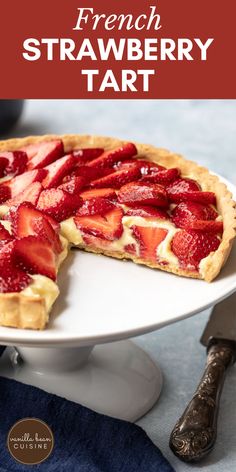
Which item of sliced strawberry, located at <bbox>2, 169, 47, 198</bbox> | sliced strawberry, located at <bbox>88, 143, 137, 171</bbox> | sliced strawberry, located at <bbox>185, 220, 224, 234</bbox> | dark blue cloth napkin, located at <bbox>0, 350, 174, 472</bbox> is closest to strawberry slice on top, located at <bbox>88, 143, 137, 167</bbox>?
sliced strawberry, located at <bbox>88, 143, 137, 171</bbox>

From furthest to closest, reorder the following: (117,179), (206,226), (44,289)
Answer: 1. (117,179)
2. (206,226)
3. (44,289)

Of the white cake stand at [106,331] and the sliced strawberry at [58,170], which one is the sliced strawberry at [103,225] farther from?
the sliced strawberry at [58,170]

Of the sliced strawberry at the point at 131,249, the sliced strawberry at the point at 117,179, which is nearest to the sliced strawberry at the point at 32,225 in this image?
the sliced strawberry at the point at 131,249

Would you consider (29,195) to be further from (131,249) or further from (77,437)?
(77,437)

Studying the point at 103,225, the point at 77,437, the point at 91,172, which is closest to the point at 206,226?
the point at 103,225

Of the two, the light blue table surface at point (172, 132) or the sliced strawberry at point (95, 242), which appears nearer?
the sliced strawberry at point (95, 242)
